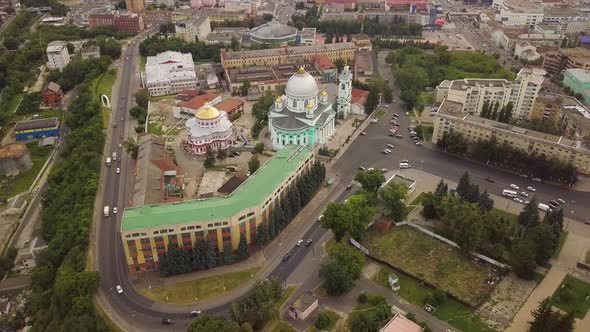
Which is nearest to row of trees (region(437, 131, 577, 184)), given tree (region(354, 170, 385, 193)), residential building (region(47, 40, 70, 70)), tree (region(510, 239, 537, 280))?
tree (region(354, 170, 385, 193))

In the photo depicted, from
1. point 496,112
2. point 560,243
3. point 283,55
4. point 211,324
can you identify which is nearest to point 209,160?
point 211,324

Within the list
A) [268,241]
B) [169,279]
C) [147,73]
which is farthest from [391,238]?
[147,73]

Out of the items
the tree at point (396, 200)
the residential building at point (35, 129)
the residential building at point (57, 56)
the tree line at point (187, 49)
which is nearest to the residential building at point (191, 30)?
the tree line at point (187, 49)

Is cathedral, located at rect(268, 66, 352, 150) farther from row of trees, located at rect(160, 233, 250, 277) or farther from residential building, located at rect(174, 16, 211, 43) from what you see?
residential building, located at rect(174, 16, 211, 43)

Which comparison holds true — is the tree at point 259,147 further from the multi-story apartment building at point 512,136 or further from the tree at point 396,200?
the multi-story apartment building at point 512,136

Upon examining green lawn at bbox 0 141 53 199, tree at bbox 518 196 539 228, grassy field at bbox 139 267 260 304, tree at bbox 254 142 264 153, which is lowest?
green lawn at bbox 0 141 53 199

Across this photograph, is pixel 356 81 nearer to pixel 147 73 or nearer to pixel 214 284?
pixel 147 73
